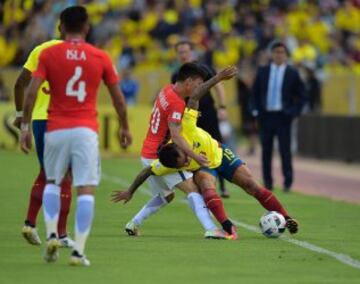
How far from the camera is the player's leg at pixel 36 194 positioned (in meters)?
12.2

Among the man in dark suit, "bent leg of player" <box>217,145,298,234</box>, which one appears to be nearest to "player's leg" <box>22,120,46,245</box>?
"bent leg of player" <box>217,145,298,234</box>

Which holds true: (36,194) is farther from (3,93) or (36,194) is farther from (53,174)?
(3,93)

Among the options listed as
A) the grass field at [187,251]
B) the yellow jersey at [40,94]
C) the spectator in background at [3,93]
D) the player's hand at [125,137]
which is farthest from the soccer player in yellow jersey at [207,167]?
the spectator in background at [3,93]

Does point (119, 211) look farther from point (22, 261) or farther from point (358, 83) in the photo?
point (358, 83)

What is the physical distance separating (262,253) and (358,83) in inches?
825

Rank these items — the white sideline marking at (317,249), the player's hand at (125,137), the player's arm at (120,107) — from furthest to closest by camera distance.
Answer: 1. the white sideline marking at (317,249)
2. the player's hand at (125,137)
3. the player's arm at (120,107)

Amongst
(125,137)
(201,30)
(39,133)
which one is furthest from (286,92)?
(201,30)

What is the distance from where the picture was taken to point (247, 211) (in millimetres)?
17375

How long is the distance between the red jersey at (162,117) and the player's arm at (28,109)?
2267mm

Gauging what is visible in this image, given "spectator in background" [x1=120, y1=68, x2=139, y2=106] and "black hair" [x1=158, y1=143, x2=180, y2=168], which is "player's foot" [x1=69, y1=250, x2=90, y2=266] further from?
"spectator in background" [x1=120, y1=68, x2=139, y2=106]

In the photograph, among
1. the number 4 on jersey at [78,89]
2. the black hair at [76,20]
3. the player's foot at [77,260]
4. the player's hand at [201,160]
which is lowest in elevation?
the player's foot at [77,260]

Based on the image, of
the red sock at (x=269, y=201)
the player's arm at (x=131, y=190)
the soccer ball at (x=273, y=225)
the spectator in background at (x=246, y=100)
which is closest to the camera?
the player's arm at (x=131, y=190)

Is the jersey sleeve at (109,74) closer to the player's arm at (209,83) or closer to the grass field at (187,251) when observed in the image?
the grass field at (187,251)

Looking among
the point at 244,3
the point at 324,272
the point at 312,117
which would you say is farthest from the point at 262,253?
the point at 244,3
